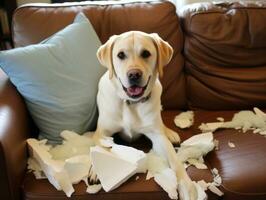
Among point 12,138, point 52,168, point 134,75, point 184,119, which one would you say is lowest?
point 184,119

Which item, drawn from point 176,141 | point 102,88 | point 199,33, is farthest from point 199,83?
point 102,88

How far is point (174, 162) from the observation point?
1.50m

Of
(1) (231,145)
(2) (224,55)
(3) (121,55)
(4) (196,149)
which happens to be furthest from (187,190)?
(2) (224,55)

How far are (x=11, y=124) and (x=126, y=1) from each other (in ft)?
3.22

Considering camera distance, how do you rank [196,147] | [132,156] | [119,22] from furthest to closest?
[119,22] → [196,147] → [132,156]

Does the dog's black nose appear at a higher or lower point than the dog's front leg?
higher

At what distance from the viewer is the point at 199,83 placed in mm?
1993

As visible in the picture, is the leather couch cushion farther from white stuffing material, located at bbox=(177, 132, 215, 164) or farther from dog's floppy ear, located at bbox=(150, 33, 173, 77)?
dog's floppy ear, located at bbox=(150, 33, 173, 77)

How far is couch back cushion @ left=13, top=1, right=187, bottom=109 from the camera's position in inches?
74.3

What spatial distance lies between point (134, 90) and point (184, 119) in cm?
41

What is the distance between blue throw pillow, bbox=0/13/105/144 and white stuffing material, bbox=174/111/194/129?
16.1 inches

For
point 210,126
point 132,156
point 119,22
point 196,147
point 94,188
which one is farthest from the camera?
point 119,22

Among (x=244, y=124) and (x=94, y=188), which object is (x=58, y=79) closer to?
(x=94, y=188)

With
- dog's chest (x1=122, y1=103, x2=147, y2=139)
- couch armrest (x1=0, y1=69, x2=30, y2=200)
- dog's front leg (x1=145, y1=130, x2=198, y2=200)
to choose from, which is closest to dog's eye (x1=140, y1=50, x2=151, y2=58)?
dog's chest (x1=122, y1=103, x2=147, y2=139)
